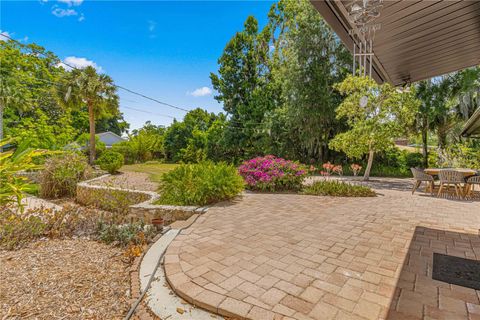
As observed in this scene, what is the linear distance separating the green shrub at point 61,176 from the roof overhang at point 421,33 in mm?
8897

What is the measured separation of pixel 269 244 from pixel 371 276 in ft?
3.85

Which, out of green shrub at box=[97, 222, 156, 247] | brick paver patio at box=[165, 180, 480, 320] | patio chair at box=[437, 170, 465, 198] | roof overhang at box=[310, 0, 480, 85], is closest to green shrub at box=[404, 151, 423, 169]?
patio chair at box=[437, 170, 465, 198]

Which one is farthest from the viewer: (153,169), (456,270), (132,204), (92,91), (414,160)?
(153,169)

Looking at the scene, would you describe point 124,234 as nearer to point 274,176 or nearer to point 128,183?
point 274,176

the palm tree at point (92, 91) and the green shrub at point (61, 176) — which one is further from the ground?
the palm tree at point (92, 91)

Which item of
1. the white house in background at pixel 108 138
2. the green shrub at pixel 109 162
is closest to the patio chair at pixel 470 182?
the green shrub at pixel 109 162

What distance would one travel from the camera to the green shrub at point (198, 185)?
495cm

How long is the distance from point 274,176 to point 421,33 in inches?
186

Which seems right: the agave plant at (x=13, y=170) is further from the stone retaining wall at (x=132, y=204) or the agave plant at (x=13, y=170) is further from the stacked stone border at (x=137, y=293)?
the stone retaining wall at (x=132, y=204)

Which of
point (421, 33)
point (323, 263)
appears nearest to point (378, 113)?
point (421, 33)

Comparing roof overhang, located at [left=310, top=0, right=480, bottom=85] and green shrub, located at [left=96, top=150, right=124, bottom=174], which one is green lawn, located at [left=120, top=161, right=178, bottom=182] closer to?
green shrub, located at [left=96, top=150, right=124, bottom=174]

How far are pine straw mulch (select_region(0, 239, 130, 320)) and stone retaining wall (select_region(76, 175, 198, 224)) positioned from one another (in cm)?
110

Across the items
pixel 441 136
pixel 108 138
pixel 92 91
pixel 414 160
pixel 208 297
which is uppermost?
pixel 92 91

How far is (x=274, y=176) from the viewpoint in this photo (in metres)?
6.90
